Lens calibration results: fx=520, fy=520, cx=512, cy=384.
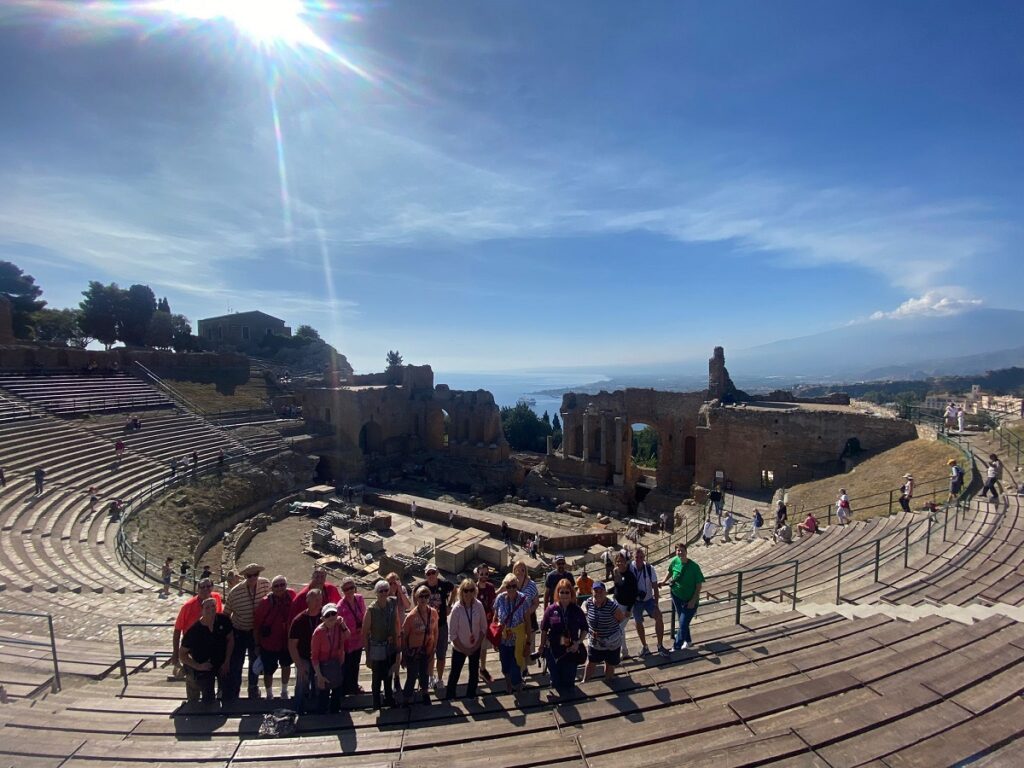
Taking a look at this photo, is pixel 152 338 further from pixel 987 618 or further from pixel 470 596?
pixel 987 618

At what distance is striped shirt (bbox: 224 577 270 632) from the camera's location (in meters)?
5.62

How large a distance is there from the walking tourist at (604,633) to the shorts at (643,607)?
67 centimetres

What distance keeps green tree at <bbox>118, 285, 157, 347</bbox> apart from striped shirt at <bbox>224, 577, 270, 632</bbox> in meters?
55.5

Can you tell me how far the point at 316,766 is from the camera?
171 inches

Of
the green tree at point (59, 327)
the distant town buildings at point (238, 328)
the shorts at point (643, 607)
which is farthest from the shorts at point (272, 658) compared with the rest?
the distant town buildings at point (238, 328)

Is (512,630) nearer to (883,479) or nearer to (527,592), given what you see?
(527,592)

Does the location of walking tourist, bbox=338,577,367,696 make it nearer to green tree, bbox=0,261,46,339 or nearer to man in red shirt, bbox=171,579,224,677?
man in red shirt, bbox=171,579,224,677

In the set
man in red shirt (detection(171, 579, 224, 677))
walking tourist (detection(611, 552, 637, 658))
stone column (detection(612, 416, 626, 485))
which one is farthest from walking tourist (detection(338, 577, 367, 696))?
stone column (detection(612, 416, 626, 485))

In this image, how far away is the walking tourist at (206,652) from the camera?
5137 mm

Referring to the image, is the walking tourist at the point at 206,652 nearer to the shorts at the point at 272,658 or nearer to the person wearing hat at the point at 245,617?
the person wearing hat at the point at 245,617

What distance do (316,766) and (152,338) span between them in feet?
192

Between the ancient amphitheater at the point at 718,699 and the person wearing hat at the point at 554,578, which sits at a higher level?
the person wearing hat at the point at 554,578

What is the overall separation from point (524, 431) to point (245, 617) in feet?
165

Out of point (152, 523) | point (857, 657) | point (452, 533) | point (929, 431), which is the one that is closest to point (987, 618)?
point (857, 657)
